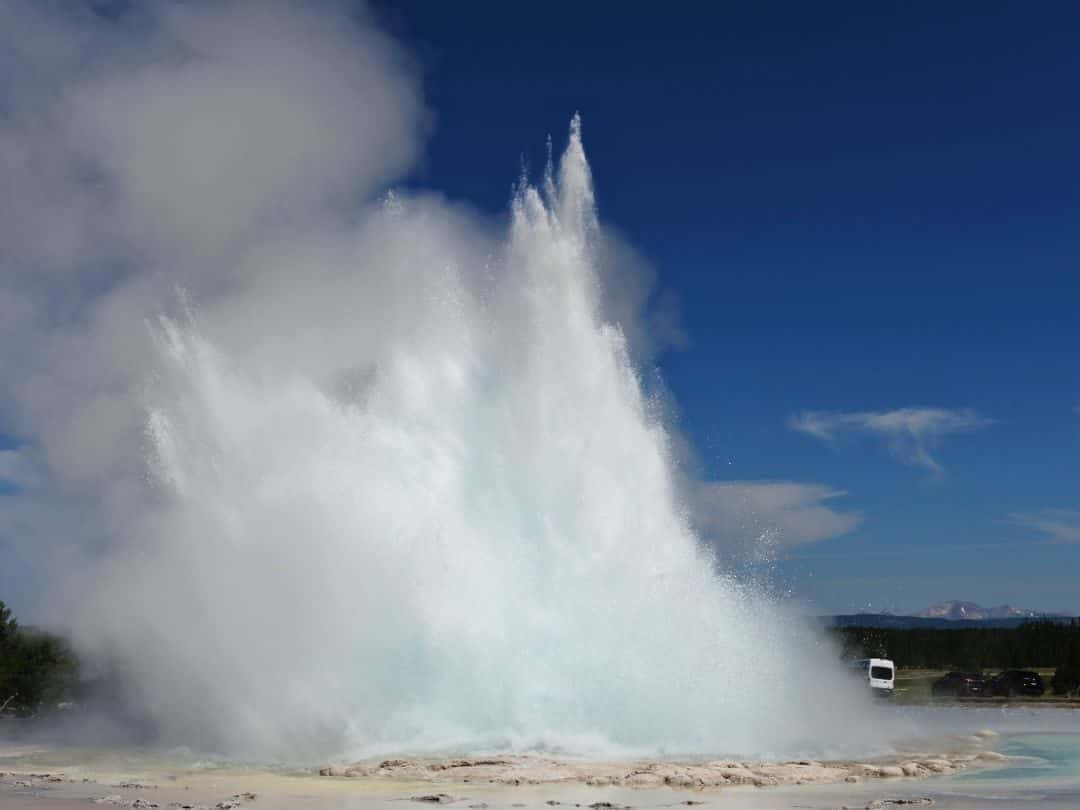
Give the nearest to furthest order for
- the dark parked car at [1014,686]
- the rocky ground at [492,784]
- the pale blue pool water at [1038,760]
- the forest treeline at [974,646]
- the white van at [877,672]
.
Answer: the rocky ground at [492,784]
the pale blue pool water at [1038,760]
the white van at [877,672]
the dark parked car at [1014,686]
the forest treeline at [974,646]

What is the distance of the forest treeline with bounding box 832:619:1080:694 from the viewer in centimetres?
6588

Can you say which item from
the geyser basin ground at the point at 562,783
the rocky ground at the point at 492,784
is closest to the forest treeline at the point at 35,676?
the geyser basin ground at the point at 562,783

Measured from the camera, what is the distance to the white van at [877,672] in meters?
41.2

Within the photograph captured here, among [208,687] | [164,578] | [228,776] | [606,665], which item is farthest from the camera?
[164,578]

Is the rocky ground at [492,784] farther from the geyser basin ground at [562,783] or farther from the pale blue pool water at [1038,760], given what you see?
the pale blue pool water at [1038,760]

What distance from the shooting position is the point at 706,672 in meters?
23.0

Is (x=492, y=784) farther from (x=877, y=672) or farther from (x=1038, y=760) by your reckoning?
(x=877, y=672)

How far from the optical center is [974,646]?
69.9 m

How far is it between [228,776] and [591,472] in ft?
33.9

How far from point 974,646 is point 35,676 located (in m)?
58.2

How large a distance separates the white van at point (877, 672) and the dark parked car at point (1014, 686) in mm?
6544

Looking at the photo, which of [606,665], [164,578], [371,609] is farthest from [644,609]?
[164,578]

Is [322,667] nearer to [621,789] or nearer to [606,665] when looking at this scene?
[606,665]

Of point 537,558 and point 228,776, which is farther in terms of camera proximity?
point 537,558
